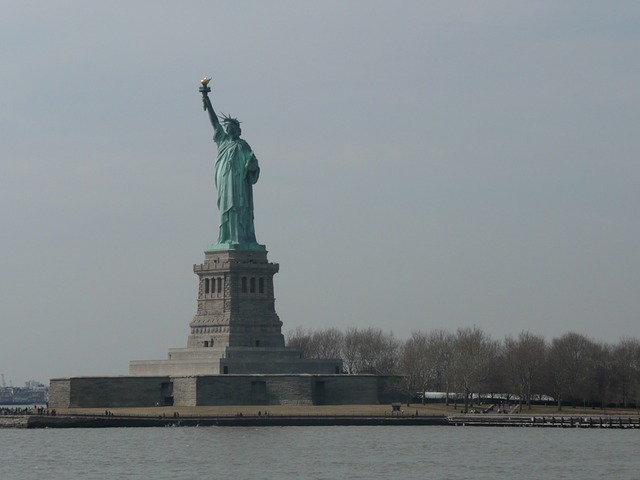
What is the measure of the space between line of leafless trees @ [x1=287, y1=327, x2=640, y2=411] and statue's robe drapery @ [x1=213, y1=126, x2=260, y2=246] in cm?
1601

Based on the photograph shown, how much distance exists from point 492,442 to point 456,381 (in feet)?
104

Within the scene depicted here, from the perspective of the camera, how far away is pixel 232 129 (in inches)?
5187

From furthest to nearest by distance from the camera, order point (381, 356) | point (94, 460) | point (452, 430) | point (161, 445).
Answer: point (381, 356)
point (452, 430)
point (161, 445)
point (94, 460)

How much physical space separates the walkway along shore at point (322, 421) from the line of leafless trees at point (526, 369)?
9688 millimetres

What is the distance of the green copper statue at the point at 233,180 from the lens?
132 metres

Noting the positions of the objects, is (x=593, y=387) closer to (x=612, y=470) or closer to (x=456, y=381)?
(x=456, y=381)

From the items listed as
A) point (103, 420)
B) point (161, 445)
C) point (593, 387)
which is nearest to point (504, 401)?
point (593, 387)

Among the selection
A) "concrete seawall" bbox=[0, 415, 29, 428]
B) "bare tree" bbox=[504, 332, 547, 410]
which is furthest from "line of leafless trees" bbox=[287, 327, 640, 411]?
"concrete seawall" bbox=[0, 415, 29, 428]

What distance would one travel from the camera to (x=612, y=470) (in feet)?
263

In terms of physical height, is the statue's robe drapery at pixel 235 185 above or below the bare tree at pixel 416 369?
above

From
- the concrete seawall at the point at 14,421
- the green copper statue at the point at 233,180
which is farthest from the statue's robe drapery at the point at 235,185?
the concrete seawall at the point at 14,421

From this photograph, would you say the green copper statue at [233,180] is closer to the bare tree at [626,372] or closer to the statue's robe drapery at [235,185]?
the statue's robe drapery at [235,185]

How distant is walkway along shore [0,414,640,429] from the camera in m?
113

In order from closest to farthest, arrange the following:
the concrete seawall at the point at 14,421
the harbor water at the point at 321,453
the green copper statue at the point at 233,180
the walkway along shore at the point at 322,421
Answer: the harbor water at the point at 321,453 → the walkway along shore at the point at 322,421 → the concrete seawall at the point at 14,421 → the green copper statue at the point at 233,180
